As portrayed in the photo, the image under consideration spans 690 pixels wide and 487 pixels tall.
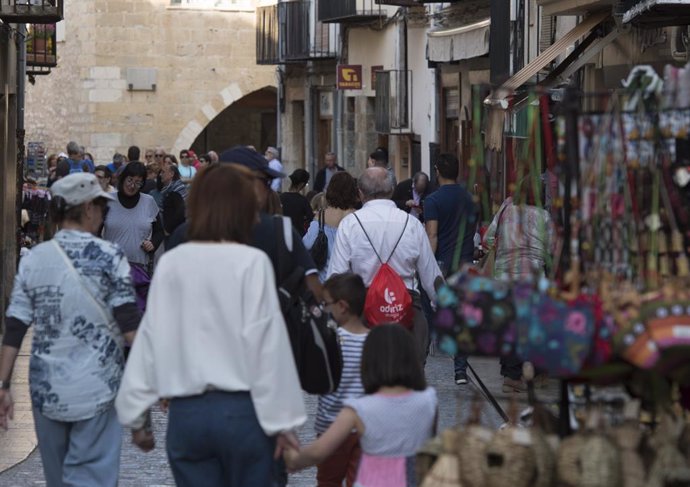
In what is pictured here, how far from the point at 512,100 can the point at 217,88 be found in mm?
28652

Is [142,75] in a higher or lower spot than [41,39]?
higher

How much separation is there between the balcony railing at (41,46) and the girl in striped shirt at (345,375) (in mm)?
18719

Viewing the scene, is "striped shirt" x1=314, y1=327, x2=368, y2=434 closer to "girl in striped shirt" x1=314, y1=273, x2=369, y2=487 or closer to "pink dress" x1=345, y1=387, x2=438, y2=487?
"girl in striped shirt" x1=314, y1=273, x2=369, y2=487

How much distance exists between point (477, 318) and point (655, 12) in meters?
9.16

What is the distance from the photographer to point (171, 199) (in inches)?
509

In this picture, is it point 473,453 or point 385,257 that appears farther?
point 385,257

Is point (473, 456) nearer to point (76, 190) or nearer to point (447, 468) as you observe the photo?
point (447, 468)

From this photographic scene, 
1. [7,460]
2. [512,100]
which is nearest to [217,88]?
[512,100]

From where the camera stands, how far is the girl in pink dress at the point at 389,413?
5734 millimetres

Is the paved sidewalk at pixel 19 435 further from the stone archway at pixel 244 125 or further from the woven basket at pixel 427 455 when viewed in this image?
the stone archway at pixel 244 125

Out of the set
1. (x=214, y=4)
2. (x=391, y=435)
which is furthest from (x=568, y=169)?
(x=214, y=4)

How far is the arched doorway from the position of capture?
46.8 metres

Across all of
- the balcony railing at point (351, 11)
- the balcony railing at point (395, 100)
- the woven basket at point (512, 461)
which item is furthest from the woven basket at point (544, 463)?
the balcony railing at point (351, 11)

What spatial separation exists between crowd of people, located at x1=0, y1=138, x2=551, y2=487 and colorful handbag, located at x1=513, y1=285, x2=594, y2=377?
2.22 feet
